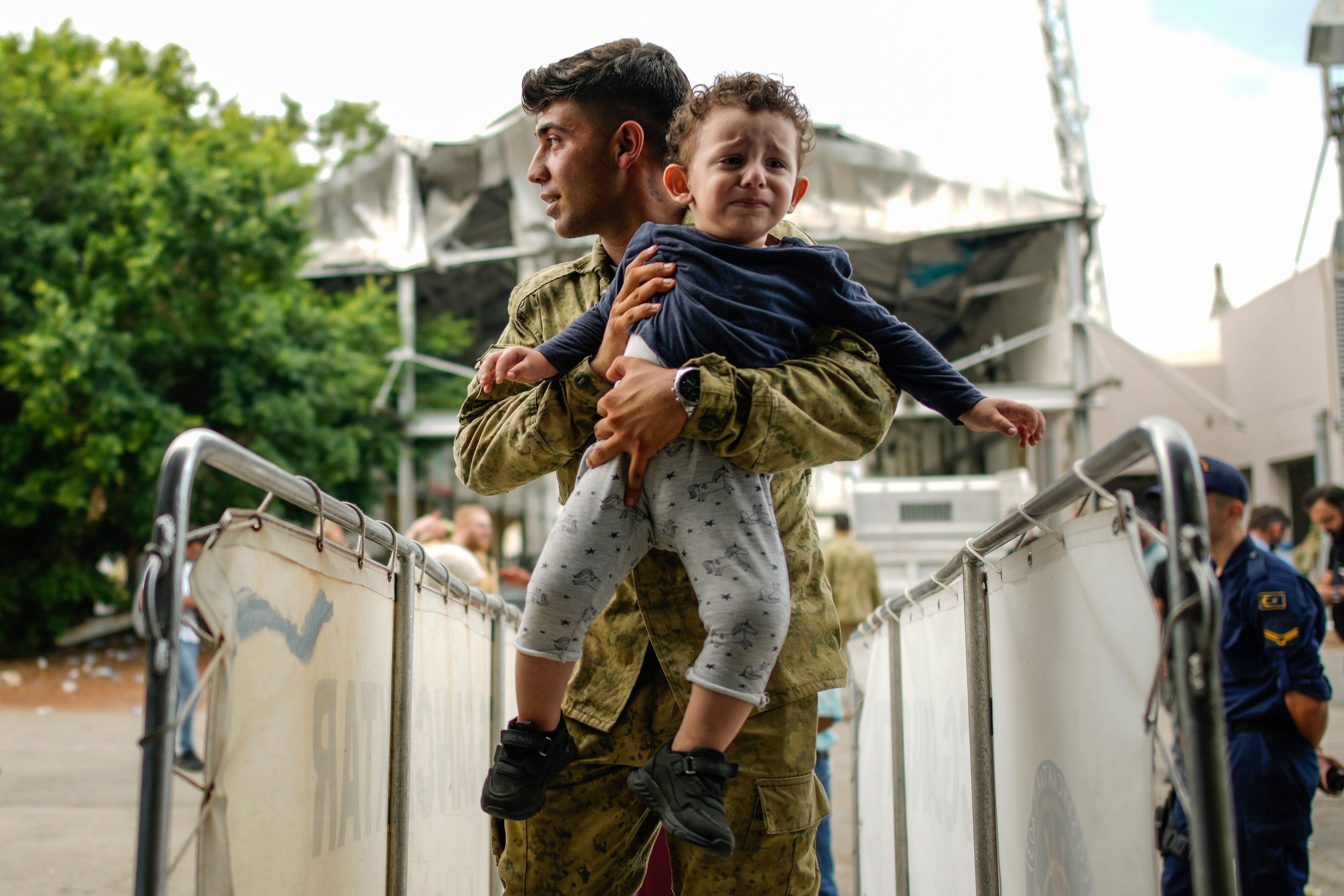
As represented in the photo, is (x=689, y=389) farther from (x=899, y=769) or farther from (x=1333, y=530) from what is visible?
(x=1333, y=530)

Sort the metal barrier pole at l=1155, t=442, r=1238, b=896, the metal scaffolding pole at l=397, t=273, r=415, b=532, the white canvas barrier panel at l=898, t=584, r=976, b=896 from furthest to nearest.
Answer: the metal scaffolding pole at l=397, t=273, r=415, b=532 → the white canvas barrier panel at l=898, t=584, r=976, b=896 → the metal barrier pole at l=1155, t=442, r=1238, b=896

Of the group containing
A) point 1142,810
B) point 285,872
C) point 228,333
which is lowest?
point 285,872

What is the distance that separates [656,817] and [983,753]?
65 centimetres

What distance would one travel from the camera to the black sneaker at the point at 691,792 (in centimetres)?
166

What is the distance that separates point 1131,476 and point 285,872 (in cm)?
2118

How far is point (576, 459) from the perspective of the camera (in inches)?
87.7

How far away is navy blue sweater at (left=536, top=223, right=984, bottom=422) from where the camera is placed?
1883 mm

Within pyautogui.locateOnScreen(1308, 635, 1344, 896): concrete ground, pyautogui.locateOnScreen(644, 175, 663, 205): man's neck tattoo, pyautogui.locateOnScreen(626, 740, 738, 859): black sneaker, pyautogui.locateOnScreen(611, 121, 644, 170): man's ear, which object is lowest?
pyautogui.locateOnScreen(1308, 635, 1344, 896): concrete ground

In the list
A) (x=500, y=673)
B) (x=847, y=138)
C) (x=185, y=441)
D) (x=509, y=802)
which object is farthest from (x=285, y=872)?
(x=847, y=138)

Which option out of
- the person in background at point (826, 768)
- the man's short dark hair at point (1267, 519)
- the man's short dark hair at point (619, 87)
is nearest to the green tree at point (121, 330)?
the person in background at point (826, 768)

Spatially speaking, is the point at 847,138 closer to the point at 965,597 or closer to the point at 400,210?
the point at 400,210

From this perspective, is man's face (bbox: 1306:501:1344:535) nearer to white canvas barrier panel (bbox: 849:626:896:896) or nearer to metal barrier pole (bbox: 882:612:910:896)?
white canvas barrier panel (bbox: 849:626:896:896)

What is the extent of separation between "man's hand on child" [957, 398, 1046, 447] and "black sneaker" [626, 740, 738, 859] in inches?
29.2

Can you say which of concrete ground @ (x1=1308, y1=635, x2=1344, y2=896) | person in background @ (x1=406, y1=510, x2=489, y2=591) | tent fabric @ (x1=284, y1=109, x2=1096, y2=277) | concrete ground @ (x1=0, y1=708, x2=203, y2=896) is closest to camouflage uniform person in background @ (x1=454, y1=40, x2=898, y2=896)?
concrete ground @ (x1=0, y1=708, x2=203, y2=896)
